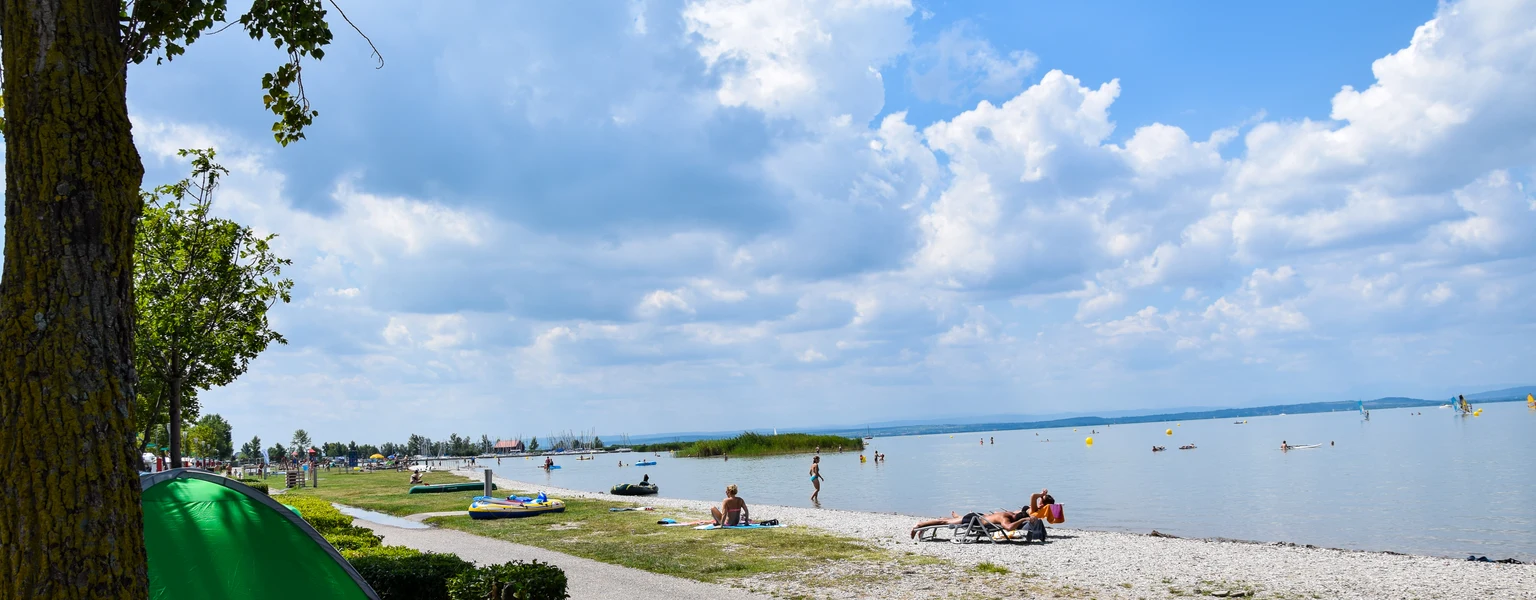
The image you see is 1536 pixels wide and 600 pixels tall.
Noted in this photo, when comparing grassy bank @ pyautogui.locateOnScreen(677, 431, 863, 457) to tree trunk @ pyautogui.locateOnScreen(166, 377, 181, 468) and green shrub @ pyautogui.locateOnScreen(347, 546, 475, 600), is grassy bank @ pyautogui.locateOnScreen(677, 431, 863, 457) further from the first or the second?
green shrub @ pyautogui.locateOnScreen(347, 546, 475, 600)

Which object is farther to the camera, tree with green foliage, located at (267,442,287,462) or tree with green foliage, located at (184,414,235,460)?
tree with green foliage, located at (267,442,287,462)

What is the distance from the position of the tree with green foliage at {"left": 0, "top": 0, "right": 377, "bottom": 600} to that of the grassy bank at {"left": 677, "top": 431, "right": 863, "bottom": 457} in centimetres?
8171

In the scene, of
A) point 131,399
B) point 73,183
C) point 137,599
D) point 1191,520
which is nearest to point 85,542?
point 137,599

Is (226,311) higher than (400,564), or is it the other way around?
(226,311)

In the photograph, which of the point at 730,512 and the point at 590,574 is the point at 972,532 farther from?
the point at 590,574

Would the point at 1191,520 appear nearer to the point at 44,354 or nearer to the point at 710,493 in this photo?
the point at 710,493

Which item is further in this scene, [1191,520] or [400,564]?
[1191,520]

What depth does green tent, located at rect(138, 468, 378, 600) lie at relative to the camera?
22.5 ft

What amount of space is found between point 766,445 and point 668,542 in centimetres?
6776

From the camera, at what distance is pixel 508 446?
157 metres

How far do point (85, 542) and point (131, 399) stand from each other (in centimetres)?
62

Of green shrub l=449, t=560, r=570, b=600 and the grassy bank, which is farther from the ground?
green shrub l=449, t=560, r=570, b=600

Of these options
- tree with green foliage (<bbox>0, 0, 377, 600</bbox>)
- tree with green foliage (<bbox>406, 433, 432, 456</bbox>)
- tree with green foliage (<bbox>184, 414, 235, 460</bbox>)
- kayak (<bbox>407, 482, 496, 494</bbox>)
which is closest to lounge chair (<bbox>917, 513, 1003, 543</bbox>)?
tree with green foliage (<bbox>0, 0, 377, 600</bbox>)

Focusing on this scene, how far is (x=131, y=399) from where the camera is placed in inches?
161
